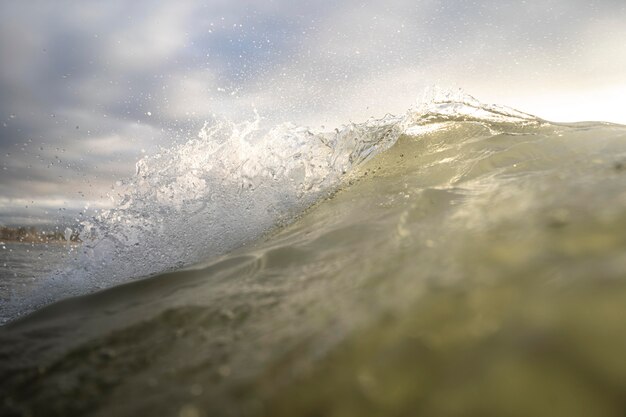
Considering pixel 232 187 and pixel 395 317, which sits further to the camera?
pixel 232 187

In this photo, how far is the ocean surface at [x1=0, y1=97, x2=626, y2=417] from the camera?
83cm

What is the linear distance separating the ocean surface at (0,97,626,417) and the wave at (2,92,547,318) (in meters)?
1.48

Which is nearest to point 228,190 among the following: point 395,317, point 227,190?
point 227,190

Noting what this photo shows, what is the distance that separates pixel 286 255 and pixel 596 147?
81.0 inches

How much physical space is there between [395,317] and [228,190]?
419 cm

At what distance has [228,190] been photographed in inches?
197

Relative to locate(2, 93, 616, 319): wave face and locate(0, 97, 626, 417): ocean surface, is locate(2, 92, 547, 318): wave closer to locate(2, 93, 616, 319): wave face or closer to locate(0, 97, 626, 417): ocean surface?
locate(2, 93, 616, 319): wave face

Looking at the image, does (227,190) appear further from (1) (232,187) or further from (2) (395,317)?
(2) (395,317)

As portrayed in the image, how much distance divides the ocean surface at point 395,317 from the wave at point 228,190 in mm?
1478

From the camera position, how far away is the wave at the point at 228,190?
157 inches

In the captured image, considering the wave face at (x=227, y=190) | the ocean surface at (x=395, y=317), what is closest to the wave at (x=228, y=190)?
the wave face at (x=227, y=190)

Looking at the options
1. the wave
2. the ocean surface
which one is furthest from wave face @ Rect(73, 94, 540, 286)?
the ocean surface

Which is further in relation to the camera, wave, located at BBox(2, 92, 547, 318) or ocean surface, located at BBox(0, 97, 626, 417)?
wave, located at BBox(2, 92, 547, 318)

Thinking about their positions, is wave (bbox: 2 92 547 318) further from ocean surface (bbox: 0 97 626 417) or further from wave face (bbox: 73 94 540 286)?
ocean surface (bbox: 0 97 626 417)
